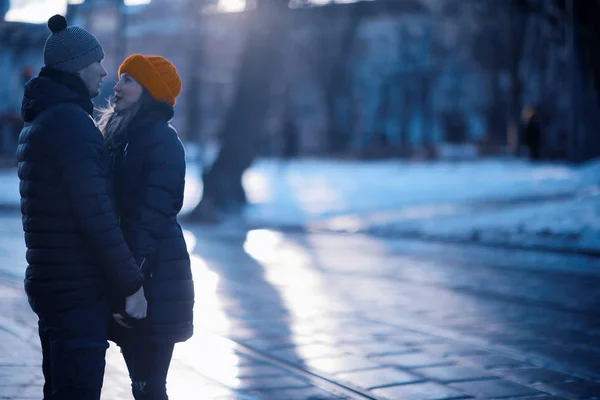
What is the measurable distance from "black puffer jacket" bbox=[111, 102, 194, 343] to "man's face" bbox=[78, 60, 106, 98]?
0.22 metres

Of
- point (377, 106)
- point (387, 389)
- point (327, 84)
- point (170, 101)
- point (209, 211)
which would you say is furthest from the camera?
point (377, 106)

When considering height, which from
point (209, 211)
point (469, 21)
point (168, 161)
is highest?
point (469, 21)

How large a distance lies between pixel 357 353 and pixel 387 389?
3.44 ft

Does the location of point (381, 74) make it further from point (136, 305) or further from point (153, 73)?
point (136, 305)

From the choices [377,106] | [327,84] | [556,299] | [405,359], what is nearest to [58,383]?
[405,359]

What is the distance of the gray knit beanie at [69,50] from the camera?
4074 millimetres

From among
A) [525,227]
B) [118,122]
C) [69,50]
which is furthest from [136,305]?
[525,227]

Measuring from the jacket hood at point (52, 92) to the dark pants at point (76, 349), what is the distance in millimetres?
723

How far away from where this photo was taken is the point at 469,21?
157 ft

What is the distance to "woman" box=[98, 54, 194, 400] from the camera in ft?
13.6

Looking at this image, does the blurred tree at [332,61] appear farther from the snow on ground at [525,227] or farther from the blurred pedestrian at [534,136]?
the snow on ground at [525,227]

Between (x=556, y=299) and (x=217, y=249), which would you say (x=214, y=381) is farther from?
(x=217, y=249)

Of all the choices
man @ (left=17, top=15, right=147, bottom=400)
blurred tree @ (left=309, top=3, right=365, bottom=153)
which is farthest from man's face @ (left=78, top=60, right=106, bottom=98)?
blurred tree @ (left=309, top=3, right=365, bottom=153)

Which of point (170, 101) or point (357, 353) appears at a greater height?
point (170, 101)
